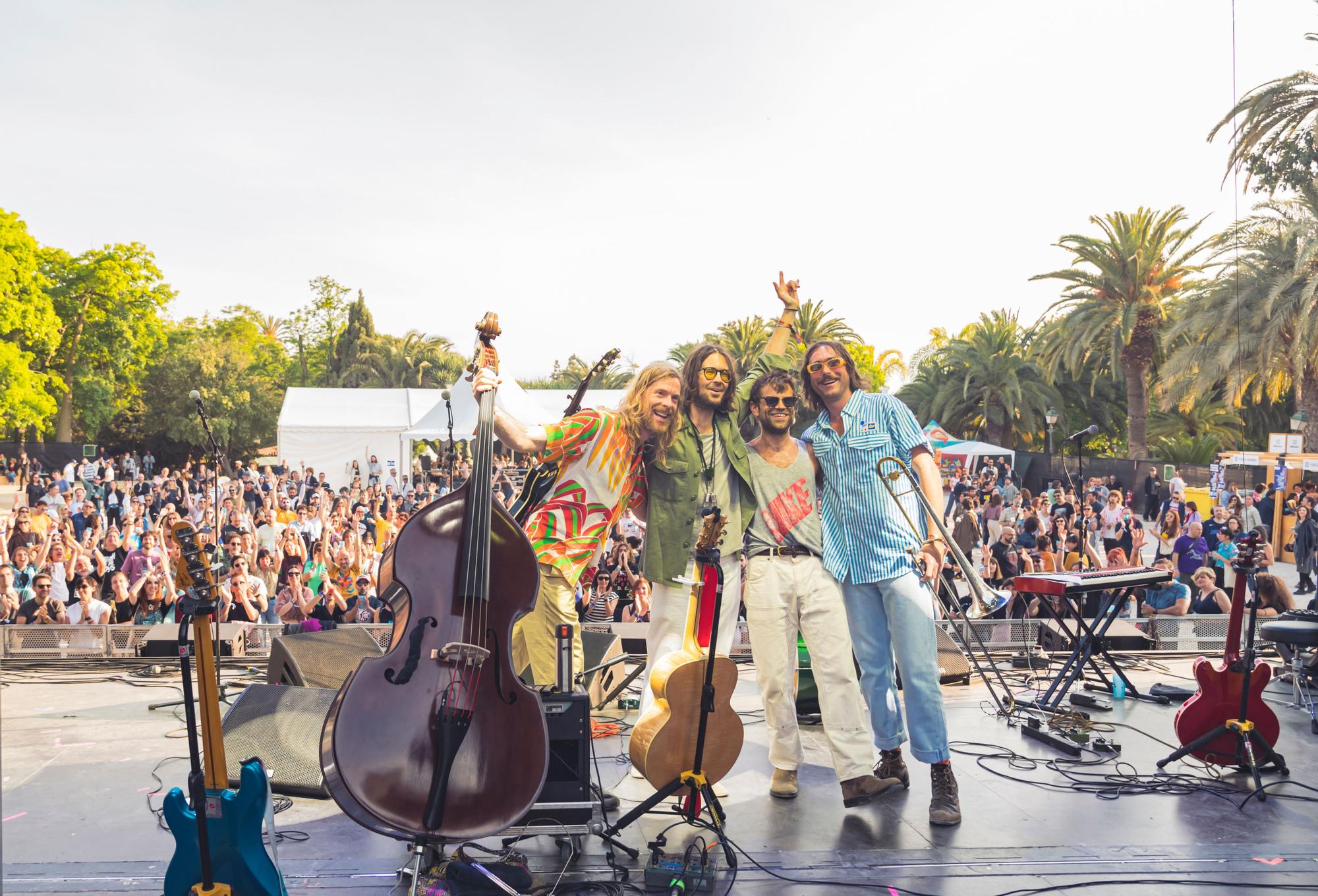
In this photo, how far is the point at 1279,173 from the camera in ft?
54.6

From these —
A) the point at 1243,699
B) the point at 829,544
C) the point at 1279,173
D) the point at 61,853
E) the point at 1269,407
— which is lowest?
the point at 61,853

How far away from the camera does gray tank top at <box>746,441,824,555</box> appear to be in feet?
13.9

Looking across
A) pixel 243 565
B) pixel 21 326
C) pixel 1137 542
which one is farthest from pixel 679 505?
pixel 21 326

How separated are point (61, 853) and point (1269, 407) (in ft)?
117

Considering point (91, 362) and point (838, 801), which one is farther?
point (91, 362)

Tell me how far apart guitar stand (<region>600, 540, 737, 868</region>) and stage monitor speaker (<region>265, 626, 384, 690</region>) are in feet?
7.08

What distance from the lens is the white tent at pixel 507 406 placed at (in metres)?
17.2

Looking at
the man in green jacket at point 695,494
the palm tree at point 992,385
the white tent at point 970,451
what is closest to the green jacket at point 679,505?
the man in green jacket at point 695,494

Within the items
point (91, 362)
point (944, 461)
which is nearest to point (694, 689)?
point (944, 461)

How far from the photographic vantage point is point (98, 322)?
36250 millimetres

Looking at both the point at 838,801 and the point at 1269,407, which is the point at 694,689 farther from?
the point at 1269,407

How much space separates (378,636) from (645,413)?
12.8ft

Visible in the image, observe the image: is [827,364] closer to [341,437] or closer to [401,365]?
[341,437]

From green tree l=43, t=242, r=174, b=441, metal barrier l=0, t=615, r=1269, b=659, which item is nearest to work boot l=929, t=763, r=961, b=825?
metal barrier l=0, t=615, r=1269, b=659
